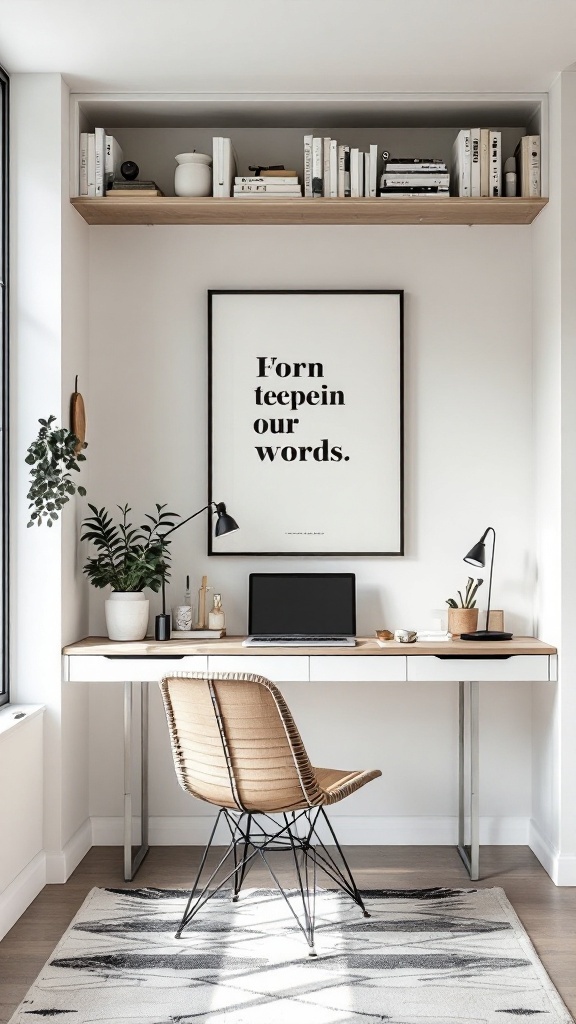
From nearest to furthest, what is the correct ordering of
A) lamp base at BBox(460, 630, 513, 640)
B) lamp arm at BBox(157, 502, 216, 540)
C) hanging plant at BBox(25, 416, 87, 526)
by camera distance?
hanging plant at BBox(25, 416, 87, 526) → lamp base at BBox(460, 630, 513, 640) → lamp arm at BBox(157, 502, 216, 540)

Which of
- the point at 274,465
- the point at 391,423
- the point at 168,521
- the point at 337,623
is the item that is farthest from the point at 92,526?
the point at 391,423

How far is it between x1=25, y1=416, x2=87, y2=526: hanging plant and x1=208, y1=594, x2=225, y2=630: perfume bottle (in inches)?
30.0

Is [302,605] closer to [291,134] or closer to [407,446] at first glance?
[407,446]

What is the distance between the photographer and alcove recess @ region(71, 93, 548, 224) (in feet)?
11.7

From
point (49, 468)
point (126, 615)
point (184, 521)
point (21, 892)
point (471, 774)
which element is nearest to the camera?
point (21, 892)

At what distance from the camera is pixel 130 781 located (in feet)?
11.6

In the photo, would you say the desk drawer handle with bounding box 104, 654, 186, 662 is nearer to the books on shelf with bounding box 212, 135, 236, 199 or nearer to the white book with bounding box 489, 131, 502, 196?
the books on shelf with bounding box 212, 135, 236, 199

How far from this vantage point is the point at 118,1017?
246 centimetres

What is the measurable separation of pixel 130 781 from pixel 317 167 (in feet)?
8.08

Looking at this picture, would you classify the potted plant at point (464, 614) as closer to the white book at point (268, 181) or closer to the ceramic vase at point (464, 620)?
the ceramic vase at point (464, 620)

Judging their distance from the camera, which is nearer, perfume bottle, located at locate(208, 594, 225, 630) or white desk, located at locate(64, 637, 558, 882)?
white desk, located at locate(64, 637, 558, 882)

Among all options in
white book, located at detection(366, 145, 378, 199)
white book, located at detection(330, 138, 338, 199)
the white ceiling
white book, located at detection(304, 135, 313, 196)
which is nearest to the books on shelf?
the white ceiling

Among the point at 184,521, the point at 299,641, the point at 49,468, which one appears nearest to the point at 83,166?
the point at 49,468

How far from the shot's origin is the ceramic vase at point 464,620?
3639 mm
